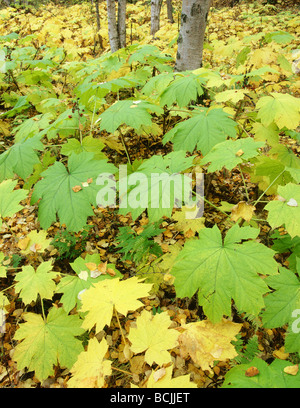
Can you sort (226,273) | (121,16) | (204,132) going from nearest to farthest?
(226,273), (204,132), (121,16)

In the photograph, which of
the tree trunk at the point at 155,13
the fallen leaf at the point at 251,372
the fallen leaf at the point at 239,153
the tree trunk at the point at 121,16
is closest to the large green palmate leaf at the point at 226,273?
the fallen leaf at the point at 251,372

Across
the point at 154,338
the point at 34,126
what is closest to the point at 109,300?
the point at 154,338

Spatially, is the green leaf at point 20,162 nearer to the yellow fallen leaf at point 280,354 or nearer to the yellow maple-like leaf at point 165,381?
the yellow maple-like leaf at point 165,381

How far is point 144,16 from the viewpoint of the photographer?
39.4 feet

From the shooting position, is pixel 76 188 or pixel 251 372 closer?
pixel 251 372

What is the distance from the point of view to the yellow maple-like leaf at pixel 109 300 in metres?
1.51

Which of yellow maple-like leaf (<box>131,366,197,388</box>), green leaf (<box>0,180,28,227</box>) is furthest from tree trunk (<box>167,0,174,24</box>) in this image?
yellow maple-like leaf (<box>131,366,197,388</box>)

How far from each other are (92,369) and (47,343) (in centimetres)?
51

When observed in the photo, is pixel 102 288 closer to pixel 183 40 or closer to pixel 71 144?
pixel 71 144

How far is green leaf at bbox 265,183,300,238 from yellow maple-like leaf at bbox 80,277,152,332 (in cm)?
90

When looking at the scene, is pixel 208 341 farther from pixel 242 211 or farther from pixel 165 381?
pixel 242 211

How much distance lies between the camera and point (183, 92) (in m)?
2.29

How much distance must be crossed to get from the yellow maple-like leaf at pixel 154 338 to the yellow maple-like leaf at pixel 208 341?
0.42 feet

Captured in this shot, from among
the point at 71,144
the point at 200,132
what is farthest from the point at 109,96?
the point at 200,132
